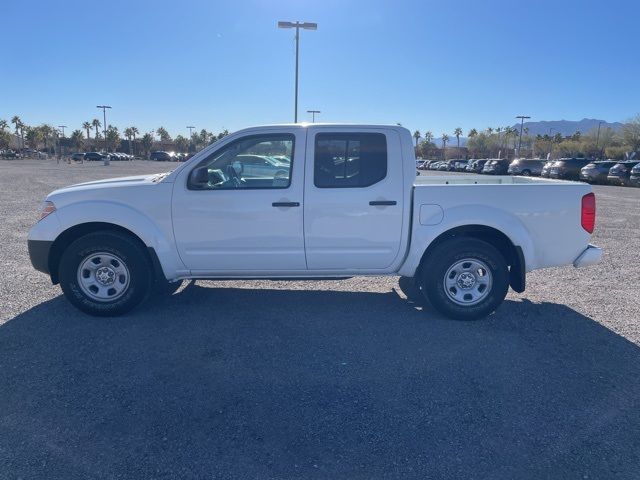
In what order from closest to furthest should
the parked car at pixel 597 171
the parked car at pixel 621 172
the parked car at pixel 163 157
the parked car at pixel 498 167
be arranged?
the parked car at pixel 621 172 < the parked car at pixel 597 171 < the parked car at pixel 498 167 < the parked car at pixel 163 157

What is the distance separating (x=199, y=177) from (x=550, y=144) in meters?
97.8

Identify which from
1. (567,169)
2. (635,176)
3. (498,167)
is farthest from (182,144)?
(635,176)

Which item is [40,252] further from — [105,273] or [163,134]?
[163,134]

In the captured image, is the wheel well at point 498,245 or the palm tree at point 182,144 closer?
the wheel well at point 498,245

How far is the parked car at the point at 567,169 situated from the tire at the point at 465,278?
104 feet

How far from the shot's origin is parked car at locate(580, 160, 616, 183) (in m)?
30.9

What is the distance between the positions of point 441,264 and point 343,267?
1.02 m

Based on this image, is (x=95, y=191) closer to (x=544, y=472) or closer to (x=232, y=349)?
(x=232, y=349)

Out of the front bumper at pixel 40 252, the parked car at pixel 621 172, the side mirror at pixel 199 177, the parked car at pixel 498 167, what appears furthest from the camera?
the parked car at pixel 498 167

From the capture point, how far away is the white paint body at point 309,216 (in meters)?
4.99

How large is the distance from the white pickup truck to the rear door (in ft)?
0.04

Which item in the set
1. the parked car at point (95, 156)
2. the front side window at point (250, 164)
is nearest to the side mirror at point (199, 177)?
the front side window at point (250, 164)

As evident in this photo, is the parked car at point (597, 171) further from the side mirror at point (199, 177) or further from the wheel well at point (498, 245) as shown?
the side mirror at point (199, 177)

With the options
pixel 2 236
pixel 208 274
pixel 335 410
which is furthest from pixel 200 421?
pixel 2 236
